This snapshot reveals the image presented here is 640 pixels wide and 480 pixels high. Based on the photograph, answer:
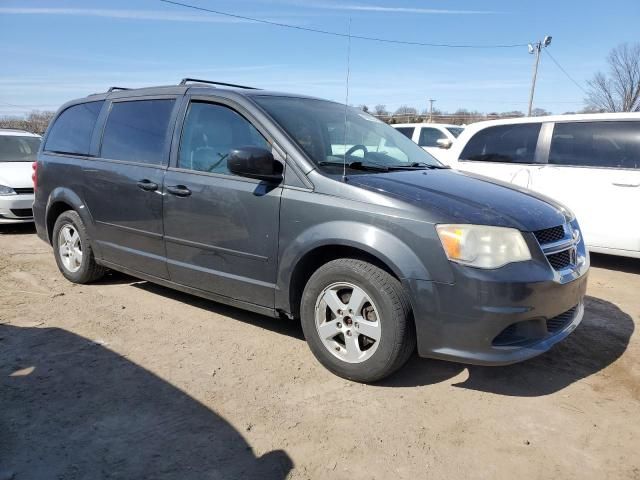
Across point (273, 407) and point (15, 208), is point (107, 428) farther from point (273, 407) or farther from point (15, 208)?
point (15, 208)

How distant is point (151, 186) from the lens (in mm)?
4027

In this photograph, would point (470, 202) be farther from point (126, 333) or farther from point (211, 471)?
point (126, 333)

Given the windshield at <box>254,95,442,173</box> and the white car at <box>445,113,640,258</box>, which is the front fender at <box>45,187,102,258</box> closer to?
the windshield at <box>254,95,442,173</box>

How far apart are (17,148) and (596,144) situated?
9.33 m

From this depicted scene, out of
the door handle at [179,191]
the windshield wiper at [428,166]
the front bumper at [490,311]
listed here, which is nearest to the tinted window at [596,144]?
the windshield wiper at [428,166]

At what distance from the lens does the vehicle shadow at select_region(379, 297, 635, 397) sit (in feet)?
10.5

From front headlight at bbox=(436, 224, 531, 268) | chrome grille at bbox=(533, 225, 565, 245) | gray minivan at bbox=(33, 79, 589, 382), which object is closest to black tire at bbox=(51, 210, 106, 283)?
A: gray minivan at bbox=(33, 79, 589, 382)

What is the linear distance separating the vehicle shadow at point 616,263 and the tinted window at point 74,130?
5.85m

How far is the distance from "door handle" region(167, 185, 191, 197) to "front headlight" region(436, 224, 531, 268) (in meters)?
1.93

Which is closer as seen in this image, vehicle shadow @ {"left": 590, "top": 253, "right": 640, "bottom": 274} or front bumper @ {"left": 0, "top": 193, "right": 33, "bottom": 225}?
vehicle shadow @ {"left": 590, "top": 253, "right": 640, "bottom": 274}

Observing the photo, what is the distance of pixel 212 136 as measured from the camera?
12.6 feet

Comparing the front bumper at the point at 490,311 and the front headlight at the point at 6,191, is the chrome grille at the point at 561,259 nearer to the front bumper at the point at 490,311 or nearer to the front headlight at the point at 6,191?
the front bumper at the point at 490,311

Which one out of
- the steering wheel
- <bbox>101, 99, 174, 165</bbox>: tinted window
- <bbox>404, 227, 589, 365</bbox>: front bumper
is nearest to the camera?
<bbox>404, 227, 589, 365</bbox>: front bumper

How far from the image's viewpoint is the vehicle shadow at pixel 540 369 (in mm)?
3191
